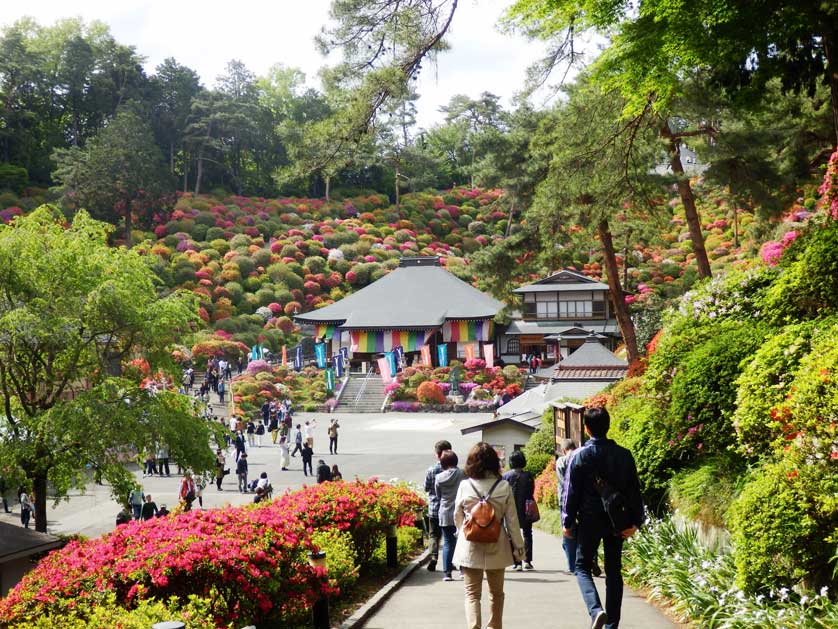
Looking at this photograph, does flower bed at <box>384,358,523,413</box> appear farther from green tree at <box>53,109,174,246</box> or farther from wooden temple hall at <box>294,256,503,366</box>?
green tree at <box>53,109,174,246</box>

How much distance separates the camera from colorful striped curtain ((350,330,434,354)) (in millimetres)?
46406

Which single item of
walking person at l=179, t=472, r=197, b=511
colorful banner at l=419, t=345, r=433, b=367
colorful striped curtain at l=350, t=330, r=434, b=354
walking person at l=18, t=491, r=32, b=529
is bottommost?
walking person at l=18, t=491, r=32, b=529

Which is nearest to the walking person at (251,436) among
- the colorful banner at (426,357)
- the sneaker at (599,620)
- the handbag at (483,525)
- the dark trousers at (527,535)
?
the colorful banner at (426,357)

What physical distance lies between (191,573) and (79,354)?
10581 millimetres

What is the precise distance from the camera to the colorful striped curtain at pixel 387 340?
46406 mm

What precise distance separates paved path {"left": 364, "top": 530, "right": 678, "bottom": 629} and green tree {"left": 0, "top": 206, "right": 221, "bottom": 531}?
7.43m

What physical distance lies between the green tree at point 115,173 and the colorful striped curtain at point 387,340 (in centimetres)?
1917

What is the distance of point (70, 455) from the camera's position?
13.7m

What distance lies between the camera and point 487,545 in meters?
4.99

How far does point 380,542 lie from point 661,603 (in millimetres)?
3720

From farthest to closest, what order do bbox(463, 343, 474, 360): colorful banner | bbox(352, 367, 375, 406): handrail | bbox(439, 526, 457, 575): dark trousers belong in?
bbox(463, 343, 474, 360): colorful banner → bbox(352, 367, 375, 406): handrail → bbox(439, 526, 457, 575): dark trousers

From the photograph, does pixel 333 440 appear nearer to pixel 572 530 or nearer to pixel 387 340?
pixel 387 340

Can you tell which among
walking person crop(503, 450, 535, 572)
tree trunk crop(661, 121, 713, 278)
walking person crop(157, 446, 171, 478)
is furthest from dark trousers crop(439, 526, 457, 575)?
walking person crop(157, 446, 171, 478)

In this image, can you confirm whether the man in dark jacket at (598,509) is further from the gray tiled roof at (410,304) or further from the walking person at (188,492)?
the gray tiled roof at (410,304)
